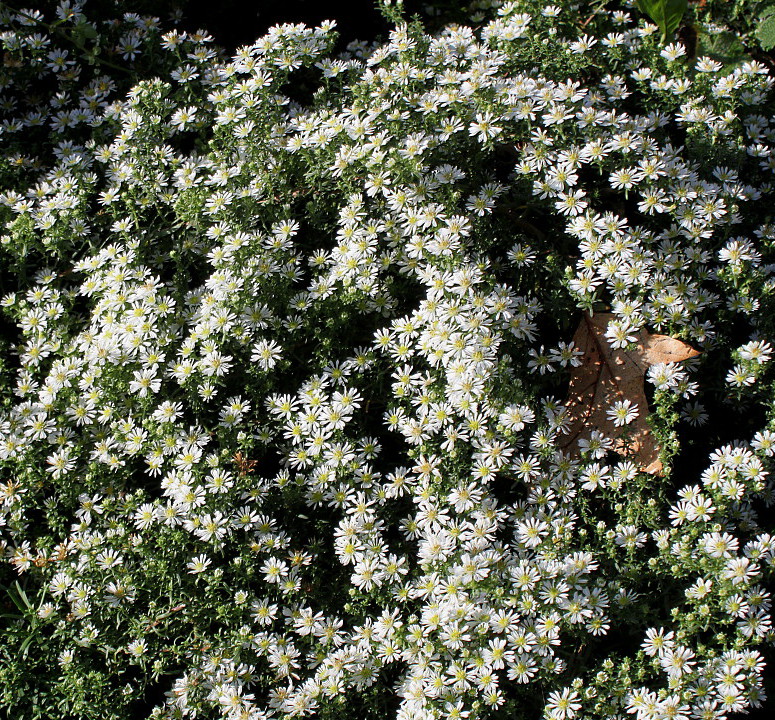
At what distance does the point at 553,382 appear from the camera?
3568 mm

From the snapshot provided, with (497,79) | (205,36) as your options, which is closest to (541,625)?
(497,79)

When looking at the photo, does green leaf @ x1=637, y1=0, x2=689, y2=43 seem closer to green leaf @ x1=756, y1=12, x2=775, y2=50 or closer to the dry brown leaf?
green leaf @ x1=756, y1=12, x2=775, y2=50

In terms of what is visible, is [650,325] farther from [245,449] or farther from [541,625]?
[245,449]

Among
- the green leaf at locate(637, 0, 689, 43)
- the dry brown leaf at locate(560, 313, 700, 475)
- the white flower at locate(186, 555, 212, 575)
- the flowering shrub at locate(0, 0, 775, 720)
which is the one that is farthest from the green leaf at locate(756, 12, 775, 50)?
the white flower at locate(186, 555, 212, 575)

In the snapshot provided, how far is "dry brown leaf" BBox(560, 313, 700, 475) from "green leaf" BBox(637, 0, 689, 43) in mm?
1897

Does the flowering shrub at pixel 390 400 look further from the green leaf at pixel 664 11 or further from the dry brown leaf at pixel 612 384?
the green leaf at pixel 664 11

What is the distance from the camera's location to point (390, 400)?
360cm

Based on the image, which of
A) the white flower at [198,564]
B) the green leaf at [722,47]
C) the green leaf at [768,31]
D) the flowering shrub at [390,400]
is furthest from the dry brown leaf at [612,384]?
the green leaf at [722,47]

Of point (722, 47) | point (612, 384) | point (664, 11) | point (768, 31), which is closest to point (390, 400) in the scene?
point (612, 384)

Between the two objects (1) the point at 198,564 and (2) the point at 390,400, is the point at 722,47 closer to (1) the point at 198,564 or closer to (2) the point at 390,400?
(2) the point at 390,400

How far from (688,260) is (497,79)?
1242 millimetres

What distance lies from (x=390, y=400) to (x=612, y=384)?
992mm

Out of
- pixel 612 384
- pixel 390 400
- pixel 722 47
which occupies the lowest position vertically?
→ pixel 612 384

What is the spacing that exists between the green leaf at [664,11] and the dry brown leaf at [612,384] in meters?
1.90
